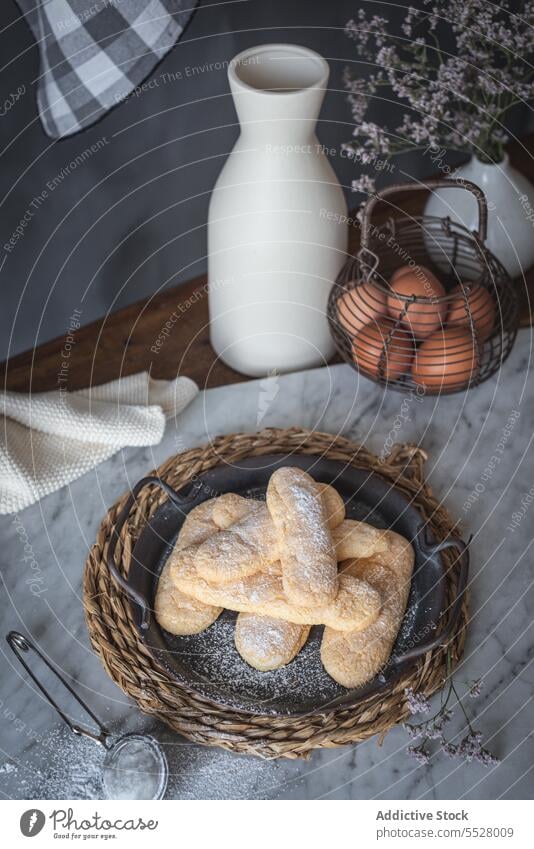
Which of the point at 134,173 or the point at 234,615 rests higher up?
the point at 134,173

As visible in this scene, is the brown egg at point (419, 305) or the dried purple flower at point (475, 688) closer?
the dried purple flower at point (475, 688)

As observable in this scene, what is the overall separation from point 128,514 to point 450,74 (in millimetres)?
469

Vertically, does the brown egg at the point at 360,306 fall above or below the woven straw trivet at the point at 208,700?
above

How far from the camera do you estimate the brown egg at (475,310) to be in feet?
2.35

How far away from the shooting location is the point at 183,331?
887 mm

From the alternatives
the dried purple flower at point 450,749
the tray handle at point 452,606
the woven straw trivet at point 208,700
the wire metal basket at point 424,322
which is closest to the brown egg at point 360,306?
the wire metal basket at point 424,322

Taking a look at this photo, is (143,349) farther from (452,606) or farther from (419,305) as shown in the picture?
(452,606)

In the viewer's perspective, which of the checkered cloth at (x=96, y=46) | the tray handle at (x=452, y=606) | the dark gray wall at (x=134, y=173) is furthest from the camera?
the dark gray wall at (x=134, y=173)

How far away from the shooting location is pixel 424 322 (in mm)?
713

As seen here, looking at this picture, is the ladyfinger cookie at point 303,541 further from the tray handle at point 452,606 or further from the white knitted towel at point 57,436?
the white knitted towel at point 57,436

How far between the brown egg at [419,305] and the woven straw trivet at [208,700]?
0.33 feet

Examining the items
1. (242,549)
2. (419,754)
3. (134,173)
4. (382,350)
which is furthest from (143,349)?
(419,754)

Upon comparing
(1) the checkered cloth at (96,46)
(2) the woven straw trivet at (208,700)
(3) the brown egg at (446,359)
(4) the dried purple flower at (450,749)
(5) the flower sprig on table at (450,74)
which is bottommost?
(4) the dried purple flower at (450,749)
